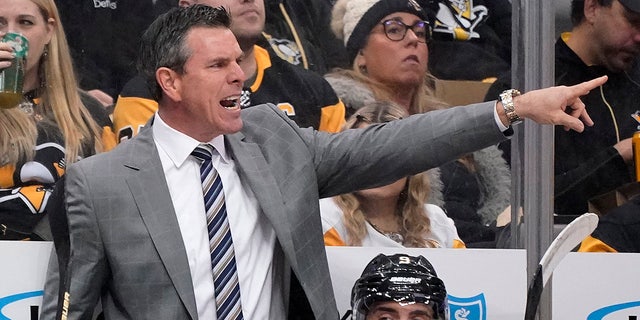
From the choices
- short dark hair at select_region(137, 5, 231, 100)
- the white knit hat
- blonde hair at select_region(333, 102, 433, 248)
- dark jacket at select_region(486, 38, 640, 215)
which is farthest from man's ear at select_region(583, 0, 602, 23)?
short dark hair at select_region(137, 5, 231, 100)

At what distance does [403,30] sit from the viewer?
12.0 ft

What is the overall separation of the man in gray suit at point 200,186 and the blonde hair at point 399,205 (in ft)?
1.09

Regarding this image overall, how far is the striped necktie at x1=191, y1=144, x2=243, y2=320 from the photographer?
3.10 m

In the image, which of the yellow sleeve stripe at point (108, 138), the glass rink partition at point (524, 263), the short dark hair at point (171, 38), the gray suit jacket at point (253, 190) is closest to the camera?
the gray suit jacket at point (253, 190)

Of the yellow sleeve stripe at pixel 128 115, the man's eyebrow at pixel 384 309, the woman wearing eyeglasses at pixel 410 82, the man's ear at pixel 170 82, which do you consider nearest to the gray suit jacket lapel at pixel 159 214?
the man's ear at pixel 170 82

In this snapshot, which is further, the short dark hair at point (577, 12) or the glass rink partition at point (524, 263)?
the short dark hair at point (577, 12)

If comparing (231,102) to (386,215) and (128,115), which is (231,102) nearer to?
(128,115)

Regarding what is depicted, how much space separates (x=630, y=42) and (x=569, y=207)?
565 mm

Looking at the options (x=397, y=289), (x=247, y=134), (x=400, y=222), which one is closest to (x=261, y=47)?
(x=247, y=134)

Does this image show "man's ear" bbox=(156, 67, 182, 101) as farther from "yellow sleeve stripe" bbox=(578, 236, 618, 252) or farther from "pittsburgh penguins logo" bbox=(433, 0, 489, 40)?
"yellow sleeve stripe" bbox=(578, 236, 618, 252)

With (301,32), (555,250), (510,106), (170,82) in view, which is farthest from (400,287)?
(301,32)

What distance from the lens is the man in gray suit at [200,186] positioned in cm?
309

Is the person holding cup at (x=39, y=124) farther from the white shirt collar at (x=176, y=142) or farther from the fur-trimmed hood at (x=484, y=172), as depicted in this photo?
the fur-trimmed hood at (x=484, y=172)

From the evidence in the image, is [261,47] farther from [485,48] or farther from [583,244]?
[583,244]
